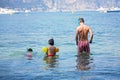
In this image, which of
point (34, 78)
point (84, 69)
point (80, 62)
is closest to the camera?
point (34, 78)

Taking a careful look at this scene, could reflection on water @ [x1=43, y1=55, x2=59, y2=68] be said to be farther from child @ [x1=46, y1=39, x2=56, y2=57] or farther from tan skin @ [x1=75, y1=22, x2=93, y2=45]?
tan skin @ [x1=75, y1=22, x2=93, y2=45]

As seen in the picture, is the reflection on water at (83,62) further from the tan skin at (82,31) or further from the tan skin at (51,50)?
the tan skin at (51,50)

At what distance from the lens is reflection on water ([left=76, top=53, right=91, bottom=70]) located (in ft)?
61.9

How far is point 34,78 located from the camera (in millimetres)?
16516

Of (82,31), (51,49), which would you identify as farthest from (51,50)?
(82,31)

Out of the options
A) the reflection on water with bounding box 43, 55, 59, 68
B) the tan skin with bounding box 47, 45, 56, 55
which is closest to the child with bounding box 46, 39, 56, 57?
the tan skin with bounding box 47, 45, 56, 55

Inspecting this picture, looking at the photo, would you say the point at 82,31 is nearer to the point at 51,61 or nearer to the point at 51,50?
the point at 51,61

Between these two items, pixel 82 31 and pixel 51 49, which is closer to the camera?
pixel 82 31

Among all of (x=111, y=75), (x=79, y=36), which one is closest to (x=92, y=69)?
(x=111, y=75)

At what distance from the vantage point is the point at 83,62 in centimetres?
2041

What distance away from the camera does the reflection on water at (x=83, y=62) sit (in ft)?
61.9

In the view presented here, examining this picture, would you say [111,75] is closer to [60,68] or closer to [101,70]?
[101,70]

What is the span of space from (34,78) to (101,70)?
316 centimetres

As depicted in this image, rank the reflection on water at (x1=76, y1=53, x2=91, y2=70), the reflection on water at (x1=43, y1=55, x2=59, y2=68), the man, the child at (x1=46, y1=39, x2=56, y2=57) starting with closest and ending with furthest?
the reflection on water at (x1=76, y1=53, x2=91, y2=70) → the reflection on water at (x1=43, y1=55, x2=59, y2=68) → the man → the child at (x1=46, y1=39, x2=56, y2=57)
